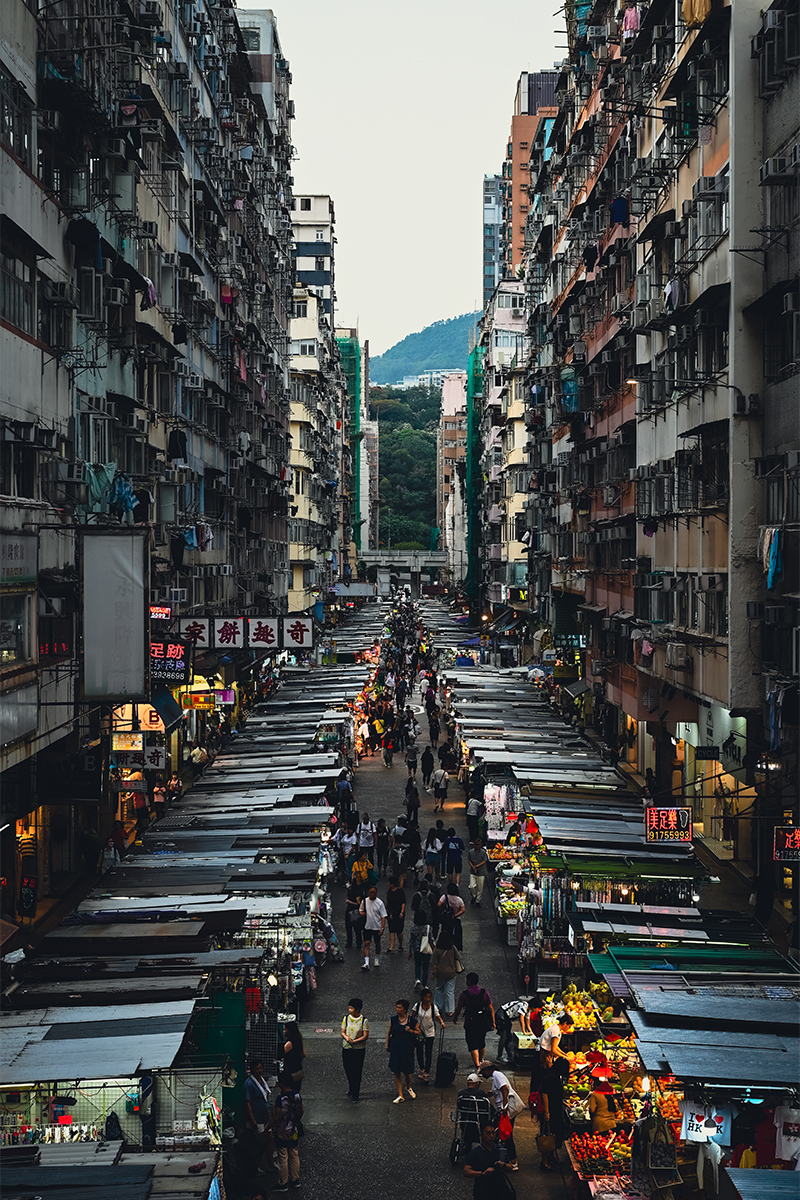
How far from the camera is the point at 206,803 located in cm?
2633

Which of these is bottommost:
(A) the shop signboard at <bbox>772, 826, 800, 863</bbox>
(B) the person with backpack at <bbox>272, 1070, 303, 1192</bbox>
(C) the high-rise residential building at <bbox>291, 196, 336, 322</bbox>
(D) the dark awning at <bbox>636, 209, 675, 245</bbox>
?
(B) the person with backpack at <bbox>272, 1070, 303, 1192</bbox>

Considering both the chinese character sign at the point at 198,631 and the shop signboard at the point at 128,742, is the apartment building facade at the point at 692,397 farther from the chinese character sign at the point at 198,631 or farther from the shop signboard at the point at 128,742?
the shop signboard at the point at 128,742

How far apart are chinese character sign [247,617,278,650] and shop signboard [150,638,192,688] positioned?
3939mm

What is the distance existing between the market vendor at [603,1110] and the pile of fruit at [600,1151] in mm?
149

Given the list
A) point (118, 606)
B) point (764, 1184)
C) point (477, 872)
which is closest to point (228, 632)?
point (477, 872)

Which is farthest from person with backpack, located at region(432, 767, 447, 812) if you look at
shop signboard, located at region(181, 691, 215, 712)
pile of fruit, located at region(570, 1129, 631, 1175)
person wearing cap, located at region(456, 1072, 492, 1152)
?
pile of fruit, located at region(570, 1129, 631, 1175)

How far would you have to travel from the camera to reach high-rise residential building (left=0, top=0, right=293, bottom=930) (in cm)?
2005

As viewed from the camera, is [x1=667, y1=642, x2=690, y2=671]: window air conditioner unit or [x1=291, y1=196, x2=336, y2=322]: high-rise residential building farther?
[x1=291, y1=196, x2=336, y2=322]: high-rise residential building

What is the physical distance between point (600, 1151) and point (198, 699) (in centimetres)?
2513

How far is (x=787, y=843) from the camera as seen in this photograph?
18438mm

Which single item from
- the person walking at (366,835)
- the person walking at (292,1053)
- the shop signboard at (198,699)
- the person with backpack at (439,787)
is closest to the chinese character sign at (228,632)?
the shop signboard at (198,699)

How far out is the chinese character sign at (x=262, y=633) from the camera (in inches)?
1314

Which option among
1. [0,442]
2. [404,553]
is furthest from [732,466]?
[404,553]

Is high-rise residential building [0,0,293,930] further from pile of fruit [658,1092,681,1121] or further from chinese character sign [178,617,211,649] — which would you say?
pile of fruit [658,1092,681,1121]
